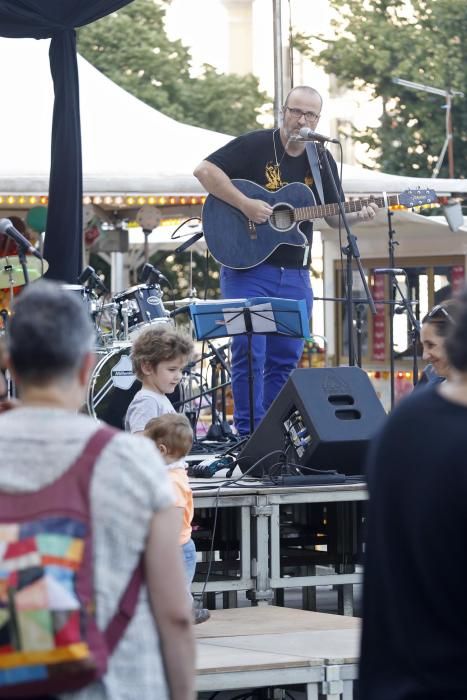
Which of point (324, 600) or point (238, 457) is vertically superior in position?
point (238, 457)

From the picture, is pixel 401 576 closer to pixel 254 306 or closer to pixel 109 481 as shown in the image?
pixel 109 481

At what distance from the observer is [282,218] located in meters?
7.77

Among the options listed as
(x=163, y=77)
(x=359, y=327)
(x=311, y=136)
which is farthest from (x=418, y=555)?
(x=163, y=77)

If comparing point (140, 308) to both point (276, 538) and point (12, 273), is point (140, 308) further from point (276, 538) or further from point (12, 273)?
point (276, 538)

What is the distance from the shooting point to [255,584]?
6195mm

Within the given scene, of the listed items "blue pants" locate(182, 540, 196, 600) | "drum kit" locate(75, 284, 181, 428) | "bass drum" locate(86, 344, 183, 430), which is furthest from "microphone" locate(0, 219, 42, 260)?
"blue pants" locate(182, 540, 196, 600)

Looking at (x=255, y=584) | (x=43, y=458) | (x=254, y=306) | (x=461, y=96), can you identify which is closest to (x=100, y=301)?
(x=254, y=306)

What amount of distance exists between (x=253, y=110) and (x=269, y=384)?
88.1ft

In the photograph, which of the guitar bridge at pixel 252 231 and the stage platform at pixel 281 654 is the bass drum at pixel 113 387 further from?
the stage platform at pixel 281 654

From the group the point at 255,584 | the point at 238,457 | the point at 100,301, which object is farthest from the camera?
the point at 100,301

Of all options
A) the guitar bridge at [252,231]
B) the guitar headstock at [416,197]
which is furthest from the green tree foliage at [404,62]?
the guitar bridge at [252,231]

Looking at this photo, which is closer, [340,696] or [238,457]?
[340,696]

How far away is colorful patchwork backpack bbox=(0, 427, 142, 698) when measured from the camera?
2.47 meters

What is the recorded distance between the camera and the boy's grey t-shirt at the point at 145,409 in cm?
578
